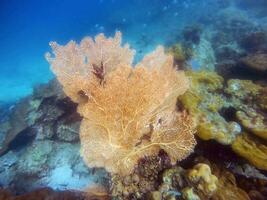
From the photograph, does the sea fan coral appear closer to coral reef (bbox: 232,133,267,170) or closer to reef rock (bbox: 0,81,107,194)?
coral reef (bbox: 232,133,267,170)

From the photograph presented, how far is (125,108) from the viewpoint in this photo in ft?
10.7

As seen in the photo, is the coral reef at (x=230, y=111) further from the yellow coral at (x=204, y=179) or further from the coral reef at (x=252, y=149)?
the yellow coral at (x=204, y=179)

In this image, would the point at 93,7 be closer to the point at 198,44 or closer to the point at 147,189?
the point at 198,44

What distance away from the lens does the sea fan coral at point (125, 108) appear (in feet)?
10.6

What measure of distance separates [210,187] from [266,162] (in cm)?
91

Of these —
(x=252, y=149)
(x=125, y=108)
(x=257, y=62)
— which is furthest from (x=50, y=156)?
(x=257, y=62)

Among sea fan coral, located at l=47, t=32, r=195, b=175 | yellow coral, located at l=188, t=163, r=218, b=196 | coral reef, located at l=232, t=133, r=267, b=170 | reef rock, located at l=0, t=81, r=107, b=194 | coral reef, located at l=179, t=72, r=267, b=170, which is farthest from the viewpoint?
reef rock, located at l=0, t=81, r=107, b=194

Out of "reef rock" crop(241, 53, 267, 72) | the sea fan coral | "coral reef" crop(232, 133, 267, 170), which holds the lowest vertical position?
"coral reef" crop(232, 133, 267, 170)

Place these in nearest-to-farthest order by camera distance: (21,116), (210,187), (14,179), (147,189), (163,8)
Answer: (210,187) → (147,189) → (14,179) → (21,116) → (163,8)

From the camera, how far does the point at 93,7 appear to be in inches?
1816

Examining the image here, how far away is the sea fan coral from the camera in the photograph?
3.22 m

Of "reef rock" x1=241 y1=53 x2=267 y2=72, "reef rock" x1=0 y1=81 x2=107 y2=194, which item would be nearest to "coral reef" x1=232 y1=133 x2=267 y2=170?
"reef rock" x1=241 y1=53 x2=267 y2=72

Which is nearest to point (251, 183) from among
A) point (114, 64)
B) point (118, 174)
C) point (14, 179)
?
point (118, 174)

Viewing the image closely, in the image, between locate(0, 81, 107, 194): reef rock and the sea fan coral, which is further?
locate(0, 81, 107, 194): reef rock
